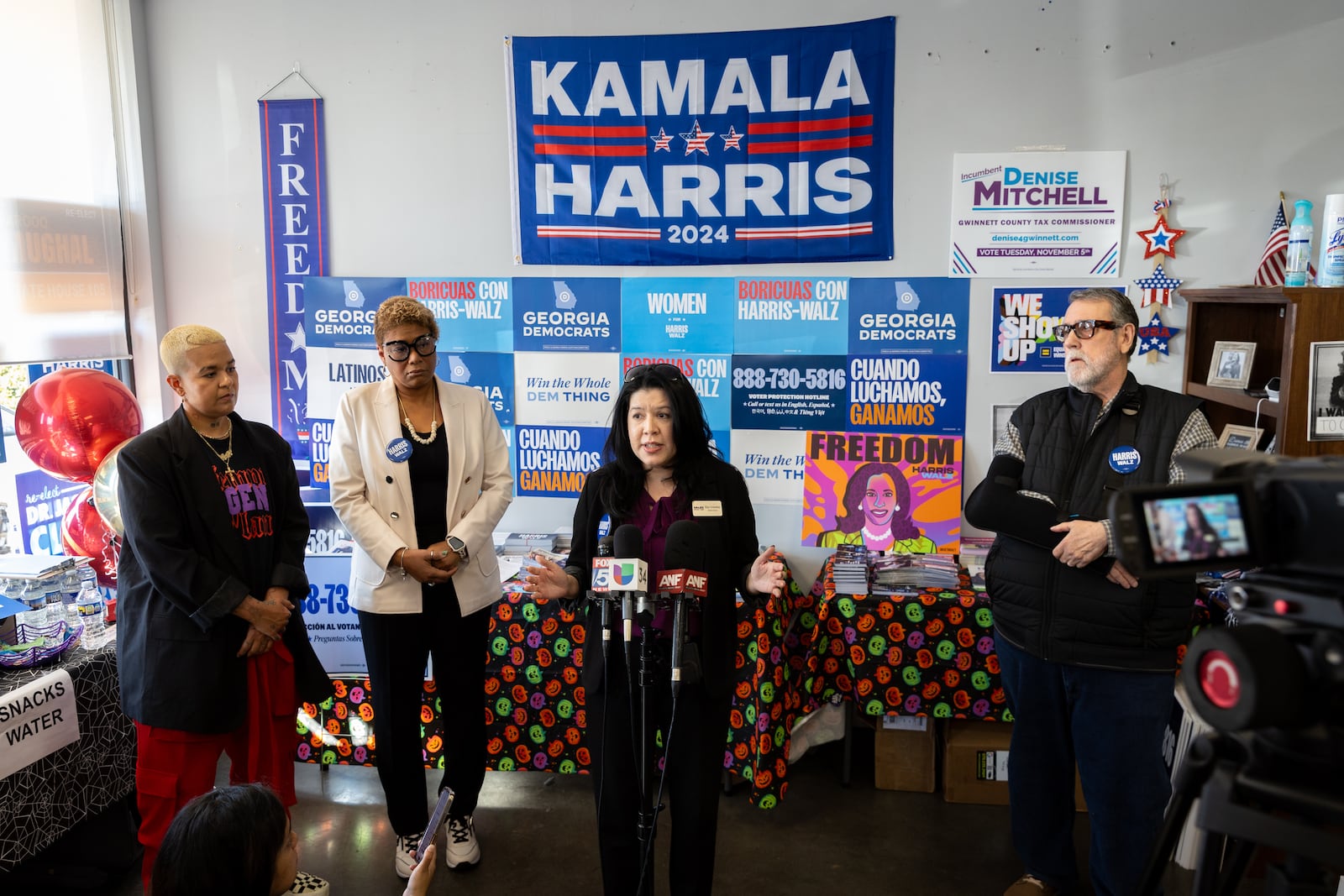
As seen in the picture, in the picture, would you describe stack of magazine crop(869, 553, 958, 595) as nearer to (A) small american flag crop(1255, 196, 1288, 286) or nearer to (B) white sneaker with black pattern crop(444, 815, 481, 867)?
(A) small american flag crop(1255, 196, 1288, 286)

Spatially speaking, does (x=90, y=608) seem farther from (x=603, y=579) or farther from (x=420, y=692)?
(x=603, y=579)

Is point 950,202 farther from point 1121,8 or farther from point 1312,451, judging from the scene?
point 1312,451

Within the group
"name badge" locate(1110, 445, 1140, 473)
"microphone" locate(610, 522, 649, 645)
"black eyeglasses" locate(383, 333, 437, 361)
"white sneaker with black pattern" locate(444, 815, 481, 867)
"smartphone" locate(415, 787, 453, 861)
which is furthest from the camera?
"white sneaker with black pattern" locate(444, 815, 481, 867)

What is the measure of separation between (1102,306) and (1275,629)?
61.3 inches

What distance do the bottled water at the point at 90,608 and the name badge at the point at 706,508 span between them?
2.24 metres

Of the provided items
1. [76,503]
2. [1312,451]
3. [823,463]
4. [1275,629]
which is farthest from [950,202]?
[76,503]

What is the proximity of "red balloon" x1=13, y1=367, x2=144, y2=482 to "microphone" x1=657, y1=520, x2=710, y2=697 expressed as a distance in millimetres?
2546

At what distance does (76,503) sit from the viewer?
3.56 m

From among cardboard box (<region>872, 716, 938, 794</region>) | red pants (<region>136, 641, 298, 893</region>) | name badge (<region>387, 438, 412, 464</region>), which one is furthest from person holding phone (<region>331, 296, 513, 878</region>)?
cardboard box (<region>872, 716, 938, 794</region>)

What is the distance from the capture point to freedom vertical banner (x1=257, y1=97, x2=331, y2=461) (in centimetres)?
408

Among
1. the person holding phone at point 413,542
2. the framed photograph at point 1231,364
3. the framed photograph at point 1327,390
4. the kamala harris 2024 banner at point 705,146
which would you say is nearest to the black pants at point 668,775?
the person holding phone at point 413,542

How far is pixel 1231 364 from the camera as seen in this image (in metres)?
3.29

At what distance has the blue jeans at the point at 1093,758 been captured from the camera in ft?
7.88

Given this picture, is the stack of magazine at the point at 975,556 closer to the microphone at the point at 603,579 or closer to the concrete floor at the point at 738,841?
the concrete floor at the point at 738,841
